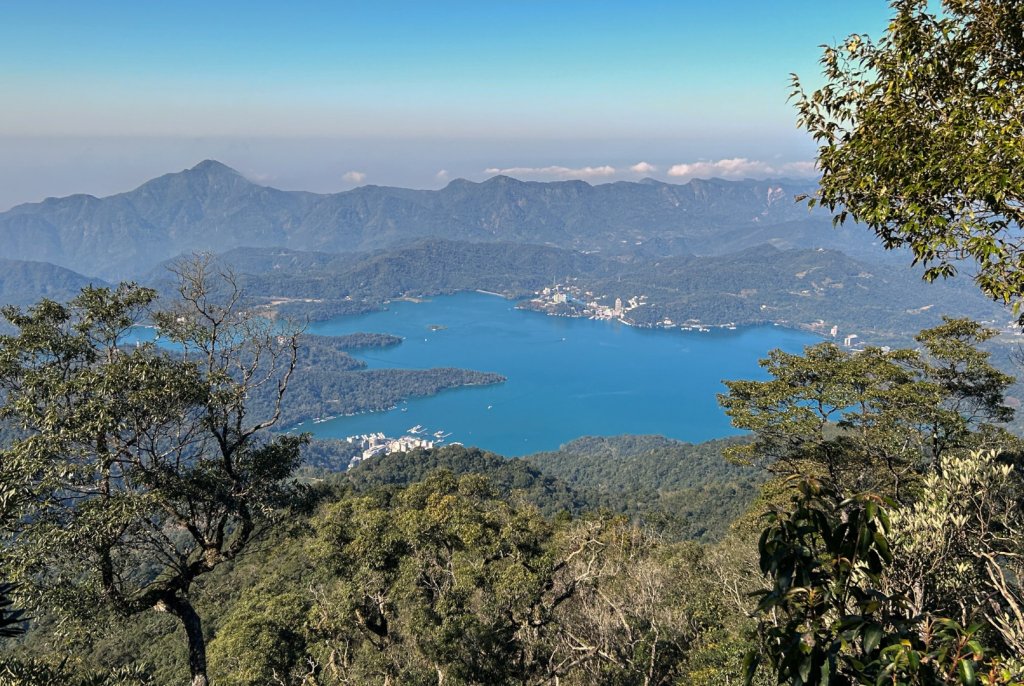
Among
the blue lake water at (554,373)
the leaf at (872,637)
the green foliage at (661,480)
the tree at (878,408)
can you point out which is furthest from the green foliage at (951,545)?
the blue lake water at (554,373)

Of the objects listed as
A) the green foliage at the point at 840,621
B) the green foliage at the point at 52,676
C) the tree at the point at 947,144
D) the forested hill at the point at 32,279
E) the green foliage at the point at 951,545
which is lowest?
the forested hill at the point at 32,279

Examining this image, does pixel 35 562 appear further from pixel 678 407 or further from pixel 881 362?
pixel 678 407

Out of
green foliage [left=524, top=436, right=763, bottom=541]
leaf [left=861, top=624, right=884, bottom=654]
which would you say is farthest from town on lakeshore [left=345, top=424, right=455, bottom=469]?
leaf [left=861, top=624, right=884, bottom=654]

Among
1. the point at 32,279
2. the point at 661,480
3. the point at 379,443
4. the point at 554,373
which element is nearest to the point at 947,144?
the point at 661,480

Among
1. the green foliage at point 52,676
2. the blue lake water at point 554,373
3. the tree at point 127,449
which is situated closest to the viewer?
the green foliage at point 52,676

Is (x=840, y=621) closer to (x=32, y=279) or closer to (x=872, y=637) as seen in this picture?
(x=872, y=637)

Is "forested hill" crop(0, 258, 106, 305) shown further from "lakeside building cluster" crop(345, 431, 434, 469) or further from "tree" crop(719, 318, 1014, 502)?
"tree" crop(719, 318, 1014, 502)

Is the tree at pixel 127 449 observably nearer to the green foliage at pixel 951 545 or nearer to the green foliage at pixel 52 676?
the green foliage at pixel 52 676
